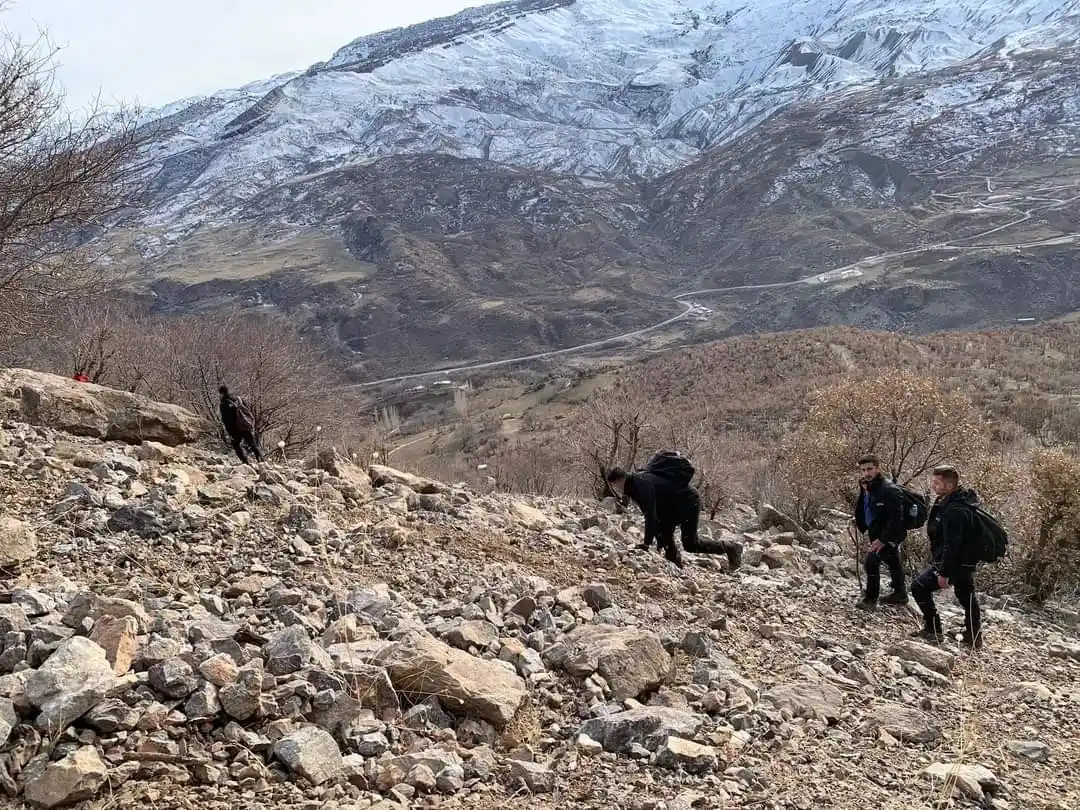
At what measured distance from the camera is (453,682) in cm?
397

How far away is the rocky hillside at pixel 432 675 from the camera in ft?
10.5

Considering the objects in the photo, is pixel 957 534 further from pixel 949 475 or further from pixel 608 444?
pixel 608 444

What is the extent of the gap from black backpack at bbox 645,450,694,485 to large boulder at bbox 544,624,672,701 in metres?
3.18

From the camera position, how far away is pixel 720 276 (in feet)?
390

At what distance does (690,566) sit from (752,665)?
2.87 meters

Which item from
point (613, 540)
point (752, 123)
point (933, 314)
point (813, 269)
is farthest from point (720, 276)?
point (613, 540)

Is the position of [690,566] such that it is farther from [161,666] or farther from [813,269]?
[813,269]

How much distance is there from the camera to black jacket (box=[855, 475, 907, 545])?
284 inches

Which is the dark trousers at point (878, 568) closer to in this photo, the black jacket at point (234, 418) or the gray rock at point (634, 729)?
the gray rock at point (634, 729)

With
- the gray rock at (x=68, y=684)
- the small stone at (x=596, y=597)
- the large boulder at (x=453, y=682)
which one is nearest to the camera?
the gray rock at (x=68, y=684)

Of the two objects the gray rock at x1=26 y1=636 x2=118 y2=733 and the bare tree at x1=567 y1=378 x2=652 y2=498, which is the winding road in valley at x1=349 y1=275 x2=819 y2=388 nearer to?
the bare tree at x1=567 y1=378 x2=652 y2=498

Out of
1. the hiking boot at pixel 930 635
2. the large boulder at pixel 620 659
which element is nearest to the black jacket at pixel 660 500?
the hiking boot at pixel 930 635

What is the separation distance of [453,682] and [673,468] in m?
4.63

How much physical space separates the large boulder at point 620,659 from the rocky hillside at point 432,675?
22 millimetres
